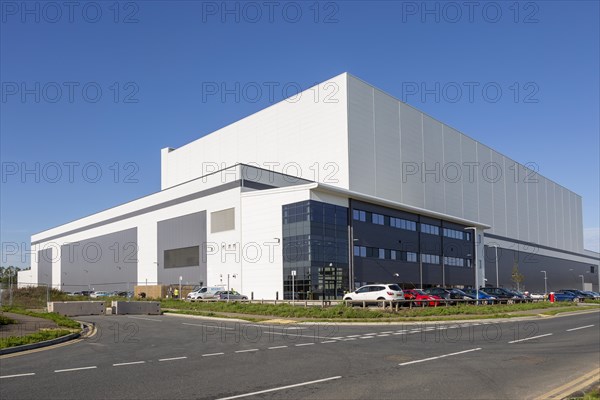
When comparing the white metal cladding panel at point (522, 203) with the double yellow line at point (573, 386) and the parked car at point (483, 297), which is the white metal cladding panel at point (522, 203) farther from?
the double yellow line at point (573, 386)

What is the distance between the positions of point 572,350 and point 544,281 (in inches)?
4510

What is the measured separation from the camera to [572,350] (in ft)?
51.1

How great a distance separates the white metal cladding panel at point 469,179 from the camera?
95500 millimetres

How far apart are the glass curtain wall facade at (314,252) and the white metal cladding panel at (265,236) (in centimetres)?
89

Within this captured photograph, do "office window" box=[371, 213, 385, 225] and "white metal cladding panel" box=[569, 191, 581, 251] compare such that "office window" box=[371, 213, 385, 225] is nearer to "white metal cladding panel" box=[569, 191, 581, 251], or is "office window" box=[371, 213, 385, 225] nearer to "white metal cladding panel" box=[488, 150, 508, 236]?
"white metal cladding panel" box=[488, 150, 508, 236]

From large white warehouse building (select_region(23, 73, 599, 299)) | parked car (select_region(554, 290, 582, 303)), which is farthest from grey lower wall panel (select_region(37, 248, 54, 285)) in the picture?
parked car (select_region(554, 290, 582, 303))

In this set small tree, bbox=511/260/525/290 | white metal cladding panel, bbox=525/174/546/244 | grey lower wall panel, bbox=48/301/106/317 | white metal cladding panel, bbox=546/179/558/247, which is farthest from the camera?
white metal cladding panel, bbox=546/179/558/247

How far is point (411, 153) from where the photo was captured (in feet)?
267

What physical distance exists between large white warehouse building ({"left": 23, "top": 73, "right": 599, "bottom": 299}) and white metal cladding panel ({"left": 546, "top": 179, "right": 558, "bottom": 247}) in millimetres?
19381

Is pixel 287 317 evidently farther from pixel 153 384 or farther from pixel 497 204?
pixel 497 204

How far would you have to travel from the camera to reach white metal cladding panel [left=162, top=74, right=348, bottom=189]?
230 feet

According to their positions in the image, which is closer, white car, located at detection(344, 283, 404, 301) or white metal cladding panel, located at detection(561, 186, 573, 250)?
white car, located at detection(344, 283, 404, 301)

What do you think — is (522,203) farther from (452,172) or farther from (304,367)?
(304,367)

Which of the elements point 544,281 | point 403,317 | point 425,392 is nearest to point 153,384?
point 425,392
